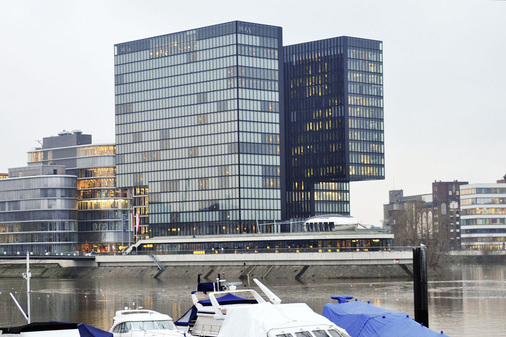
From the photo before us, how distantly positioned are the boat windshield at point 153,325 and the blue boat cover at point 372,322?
767cm

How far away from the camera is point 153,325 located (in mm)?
40688

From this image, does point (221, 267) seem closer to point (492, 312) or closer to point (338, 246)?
point (338, 246)

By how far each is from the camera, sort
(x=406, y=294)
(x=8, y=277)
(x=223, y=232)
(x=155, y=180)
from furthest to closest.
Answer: (x=155, y=180), (x=223, y=232), (x=8, y=277), (x=406, y=294)

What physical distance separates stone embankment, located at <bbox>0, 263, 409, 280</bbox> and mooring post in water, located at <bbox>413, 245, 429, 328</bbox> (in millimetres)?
76596

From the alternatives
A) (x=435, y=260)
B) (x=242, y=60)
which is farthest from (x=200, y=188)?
(x=435, y=260)

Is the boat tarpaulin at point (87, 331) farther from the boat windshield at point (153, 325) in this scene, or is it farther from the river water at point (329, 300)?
the river water at point (329, 300)

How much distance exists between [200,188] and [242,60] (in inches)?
1206

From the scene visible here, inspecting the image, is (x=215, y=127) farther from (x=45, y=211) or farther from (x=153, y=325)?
(x=153, y=325)

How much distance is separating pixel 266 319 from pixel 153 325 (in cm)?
1266

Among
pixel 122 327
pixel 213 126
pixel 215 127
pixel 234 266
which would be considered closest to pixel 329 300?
pixel 122 327

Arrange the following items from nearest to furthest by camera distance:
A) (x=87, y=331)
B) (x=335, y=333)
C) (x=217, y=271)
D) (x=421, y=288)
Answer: (x=335, y=333), (x=87, y=331), (x=421, y=288), (x=217, y=271)

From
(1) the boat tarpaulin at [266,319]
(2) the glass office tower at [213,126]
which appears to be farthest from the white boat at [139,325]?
(2) the glass office tower at [213,126]

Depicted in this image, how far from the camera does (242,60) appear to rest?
182875 mm

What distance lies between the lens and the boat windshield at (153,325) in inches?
1594
